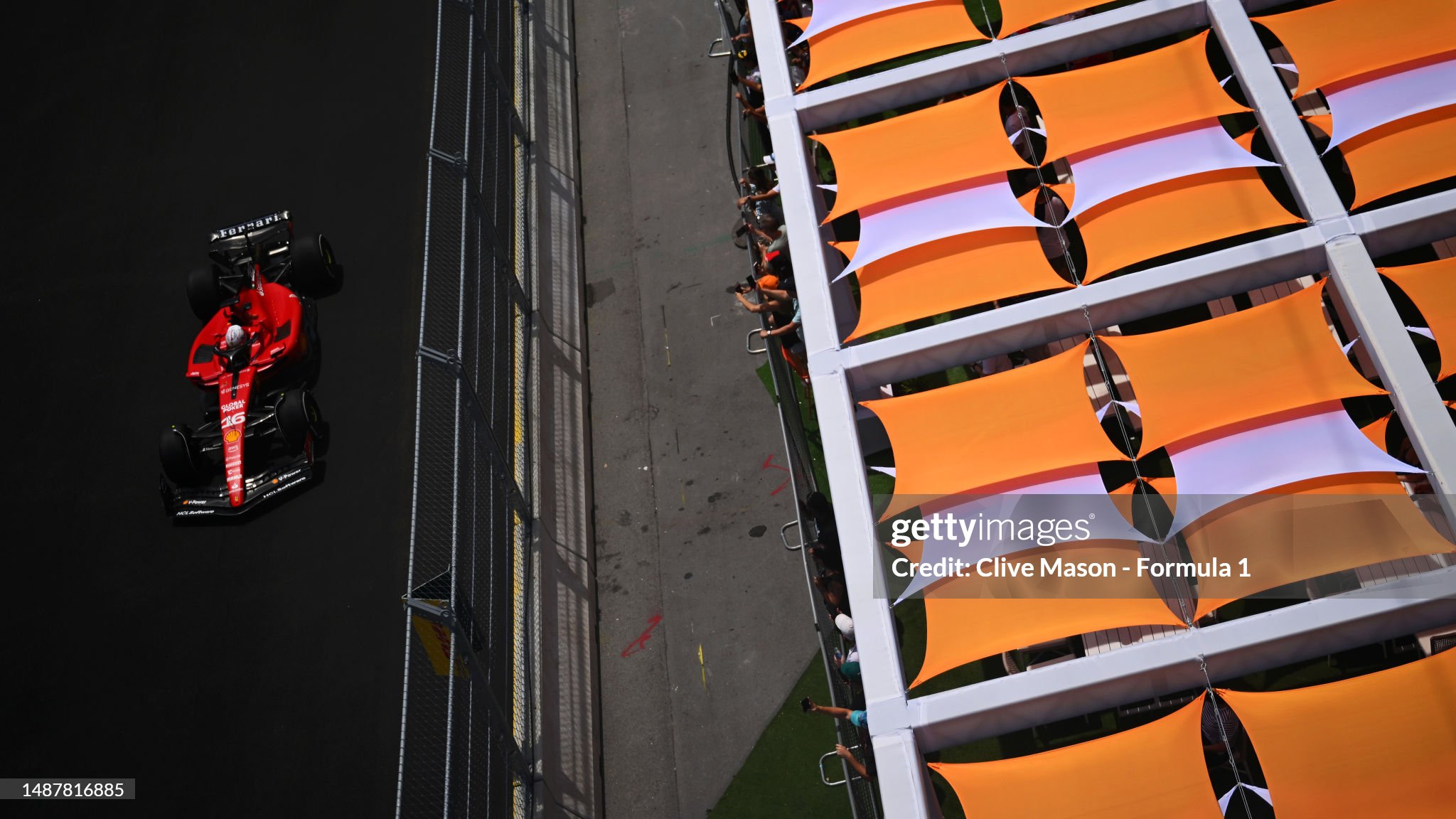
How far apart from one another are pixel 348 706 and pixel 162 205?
29.8 ft

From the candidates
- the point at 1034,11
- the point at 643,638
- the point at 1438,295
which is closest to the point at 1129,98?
the point at 1034,11

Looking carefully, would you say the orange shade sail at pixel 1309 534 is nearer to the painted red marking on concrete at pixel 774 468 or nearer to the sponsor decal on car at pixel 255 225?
the painted red marking on concrete at pixel 774 468

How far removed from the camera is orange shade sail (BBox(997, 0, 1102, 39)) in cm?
1064

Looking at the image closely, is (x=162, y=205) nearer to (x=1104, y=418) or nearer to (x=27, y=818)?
(x=27, y=818)

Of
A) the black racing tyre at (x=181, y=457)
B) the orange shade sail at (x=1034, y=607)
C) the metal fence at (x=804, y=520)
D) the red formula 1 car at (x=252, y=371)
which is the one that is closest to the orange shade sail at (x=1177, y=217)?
the orange shade sail at (x=1034, y=607)

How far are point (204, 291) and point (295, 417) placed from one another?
283cm

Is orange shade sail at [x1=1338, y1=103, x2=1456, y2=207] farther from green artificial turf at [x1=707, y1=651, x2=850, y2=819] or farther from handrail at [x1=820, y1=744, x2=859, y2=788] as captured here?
green artificial turf at [x1=707, y1=651, x2=850, y2=819]

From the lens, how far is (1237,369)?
8.30 meters

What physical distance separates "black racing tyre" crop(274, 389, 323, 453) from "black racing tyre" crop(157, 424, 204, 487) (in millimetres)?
1044

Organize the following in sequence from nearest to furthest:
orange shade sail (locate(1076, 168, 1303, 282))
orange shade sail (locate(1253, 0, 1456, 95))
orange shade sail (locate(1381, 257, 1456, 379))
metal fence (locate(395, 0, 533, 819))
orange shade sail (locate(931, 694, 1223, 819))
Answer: orange shade sail (locate(931, 694, 1223, 819)) → metal fence (locate(395, 0, 533, 819)) → orange shade sail (locate(1381, 257, 1456, 379)) → orange shade sail (locate(1076, 168, 1303, 282)) → orange shade sail (locate(1253, 0, 1456, 95))

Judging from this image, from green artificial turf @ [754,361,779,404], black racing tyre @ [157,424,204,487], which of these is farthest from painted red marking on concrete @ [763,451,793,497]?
black racing tyre @ [157,424,204,487]

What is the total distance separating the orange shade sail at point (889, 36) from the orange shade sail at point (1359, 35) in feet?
9.99

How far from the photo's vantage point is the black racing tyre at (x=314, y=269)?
13.0 metres

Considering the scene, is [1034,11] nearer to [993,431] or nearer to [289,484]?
[993,431]
